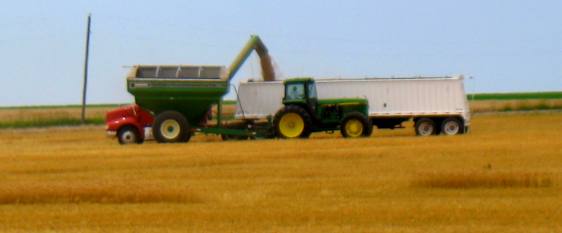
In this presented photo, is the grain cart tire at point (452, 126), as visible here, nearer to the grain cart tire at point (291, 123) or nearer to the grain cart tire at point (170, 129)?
the grain cart tire at point (291, 123)

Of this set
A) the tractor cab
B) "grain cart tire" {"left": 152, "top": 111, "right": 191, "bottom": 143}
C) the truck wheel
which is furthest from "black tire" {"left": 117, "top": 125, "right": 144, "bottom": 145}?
the truck wheel

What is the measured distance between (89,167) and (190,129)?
412 inches

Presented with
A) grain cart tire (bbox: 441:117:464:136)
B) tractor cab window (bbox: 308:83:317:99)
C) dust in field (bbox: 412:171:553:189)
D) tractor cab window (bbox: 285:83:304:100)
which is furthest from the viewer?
grain cart tire (bbox: 441:117:464:136)

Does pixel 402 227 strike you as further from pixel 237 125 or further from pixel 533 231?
pixel 237 125

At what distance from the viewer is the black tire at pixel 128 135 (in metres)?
31.9

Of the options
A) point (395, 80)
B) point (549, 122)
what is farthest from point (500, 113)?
point (395, 80)

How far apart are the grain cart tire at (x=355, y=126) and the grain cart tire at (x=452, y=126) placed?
276 centimetres

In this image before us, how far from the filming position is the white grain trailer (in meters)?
34.0

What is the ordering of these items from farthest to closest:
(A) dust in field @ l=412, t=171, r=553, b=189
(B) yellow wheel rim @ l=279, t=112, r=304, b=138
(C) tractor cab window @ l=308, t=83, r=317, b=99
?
1. (C) tractor cab window @ l=308, t=83, r=317, b=99
2. (B) yellow wheel rim @ l=279, t=112, r=304, b=138
3. (A) dust in field @ l=412, t=171, r=553, b=189

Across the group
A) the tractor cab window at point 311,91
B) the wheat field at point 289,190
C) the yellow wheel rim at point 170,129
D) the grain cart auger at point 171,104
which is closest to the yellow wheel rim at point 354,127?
the tractor cab window at point 311,91

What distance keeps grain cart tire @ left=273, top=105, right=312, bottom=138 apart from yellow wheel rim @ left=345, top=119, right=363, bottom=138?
110cm

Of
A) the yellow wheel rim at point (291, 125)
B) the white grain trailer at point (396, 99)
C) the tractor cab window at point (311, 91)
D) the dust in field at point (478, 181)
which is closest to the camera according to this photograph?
the dust in field at point (478, 181)

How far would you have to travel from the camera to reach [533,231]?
11.5 metres

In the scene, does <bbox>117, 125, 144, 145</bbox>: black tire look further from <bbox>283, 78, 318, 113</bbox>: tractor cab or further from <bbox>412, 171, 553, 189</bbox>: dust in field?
<bbox>412, 171, 553, 189</bbox>: dust in field
